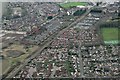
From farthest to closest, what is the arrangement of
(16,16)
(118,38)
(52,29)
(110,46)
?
(16,16) → (52,29) → (118,38) → (110,46)

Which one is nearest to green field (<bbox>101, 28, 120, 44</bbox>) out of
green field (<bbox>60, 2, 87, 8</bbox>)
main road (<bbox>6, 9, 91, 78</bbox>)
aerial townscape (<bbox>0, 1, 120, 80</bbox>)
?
aerial townscape (<bbox>0, 1, 120, 80</bbox>)

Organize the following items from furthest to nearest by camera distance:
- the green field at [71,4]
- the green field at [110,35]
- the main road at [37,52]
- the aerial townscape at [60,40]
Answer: the green field at [71,4], the green field at [110,35], the aerial townscape at [60,40], the main road at [37,52]

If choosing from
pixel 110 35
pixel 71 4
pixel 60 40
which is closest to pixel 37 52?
pixel 60 40

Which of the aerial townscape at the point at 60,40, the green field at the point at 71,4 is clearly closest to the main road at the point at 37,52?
the aerial townscape at the point at 60,40

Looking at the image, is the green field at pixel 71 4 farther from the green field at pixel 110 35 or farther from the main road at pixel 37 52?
the green field at pixel 110 35

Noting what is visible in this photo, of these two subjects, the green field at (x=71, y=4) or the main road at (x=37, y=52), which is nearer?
the main road at (x=37, y=52)

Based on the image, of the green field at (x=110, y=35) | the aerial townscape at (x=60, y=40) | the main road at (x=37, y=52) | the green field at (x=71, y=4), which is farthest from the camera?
the green field at (x=71, y=4)

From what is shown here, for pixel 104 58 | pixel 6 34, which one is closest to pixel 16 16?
pixel 6 34

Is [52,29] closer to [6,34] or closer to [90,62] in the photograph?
[6,34]

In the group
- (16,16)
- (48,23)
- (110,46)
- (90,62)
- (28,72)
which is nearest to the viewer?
(28,72)

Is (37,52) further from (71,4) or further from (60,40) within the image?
(71,4)
